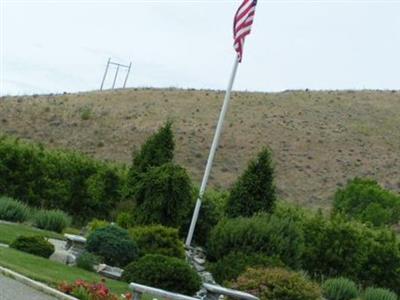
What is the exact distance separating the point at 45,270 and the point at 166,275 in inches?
83.7

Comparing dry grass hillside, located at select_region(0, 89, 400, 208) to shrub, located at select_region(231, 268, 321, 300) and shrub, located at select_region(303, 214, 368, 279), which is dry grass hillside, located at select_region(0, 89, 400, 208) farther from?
shrub, located at select_region(231, 268, 321, 300)

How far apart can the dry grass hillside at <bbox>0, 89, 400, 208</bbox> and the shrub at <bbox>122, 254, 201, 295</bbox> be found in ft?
119

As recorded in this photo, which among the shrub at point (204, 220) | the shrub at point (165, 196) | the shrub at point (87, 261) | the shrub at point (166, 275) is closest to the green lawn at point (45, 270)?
the shrub at point (87, 261)

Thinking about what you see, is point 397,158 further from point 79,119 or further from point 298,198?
point 79,119

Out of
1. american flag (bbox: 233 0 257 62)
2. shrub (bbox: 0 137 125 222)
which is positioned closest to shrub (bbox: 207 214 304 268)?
american flag (bbox: 233 0 257 62)

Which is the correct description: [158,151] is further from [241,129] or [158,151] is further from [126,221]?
[241,129]

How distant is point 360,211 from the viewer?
3594 centimetres

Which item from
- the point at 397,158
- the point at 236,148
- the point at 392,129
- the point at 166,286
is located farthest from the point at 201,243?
the point at 392,129

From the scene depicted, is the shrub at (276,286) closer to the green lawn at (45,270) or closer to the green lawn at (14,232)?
the green lawn at (45,270)

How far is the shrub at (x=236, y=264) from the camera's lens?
16.3 metres

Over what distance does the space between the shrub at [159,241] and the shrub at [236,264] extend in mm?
871

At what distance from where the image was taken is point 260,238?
1705 cm

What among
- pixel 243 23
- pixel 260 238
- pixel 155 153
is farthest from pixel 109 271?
pixel 243 23

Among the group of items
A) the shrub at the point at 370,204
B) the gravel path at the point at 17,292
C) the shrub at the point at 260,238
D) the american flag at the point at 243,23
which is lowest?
the gravel path at the point at 17,292
